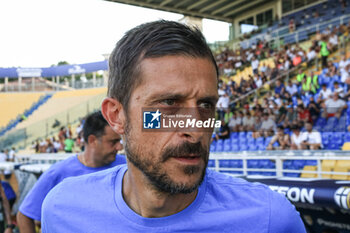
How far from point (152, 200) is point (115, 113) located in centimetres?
39

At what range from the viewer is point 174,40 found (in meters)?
1.24

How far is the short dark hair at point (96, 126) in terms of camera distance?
11.4 feet

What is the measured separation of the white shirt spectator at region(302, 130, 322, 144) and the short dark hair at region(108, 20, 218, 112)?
242 inches

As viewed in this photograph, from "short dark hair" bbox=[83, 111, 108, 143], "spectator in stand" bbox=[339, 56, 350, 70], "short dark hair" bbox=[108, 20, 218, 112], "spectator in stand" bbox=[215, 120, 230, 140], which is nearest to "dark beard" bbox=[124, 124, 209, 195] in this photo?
"short dark hair" bbox=[108, 20, 218, 112]

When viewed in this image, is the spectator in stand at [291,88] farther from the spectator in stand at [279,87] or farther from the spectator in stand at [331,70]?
the spectator in stand at [331,70]

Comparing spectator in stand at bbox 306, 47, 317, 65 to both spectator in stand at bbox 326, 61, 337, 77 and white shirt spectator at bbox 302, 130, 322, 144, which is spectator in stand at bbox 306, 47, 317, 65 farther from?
white shirt spectator at bbox 302, 130, 322, 144

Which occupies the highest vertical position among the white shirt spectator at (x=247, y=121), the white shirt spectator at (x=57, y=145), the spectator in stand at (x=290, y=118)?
the spectator in stand at (x=290, y=118)

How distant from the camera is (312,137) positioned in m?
6.86

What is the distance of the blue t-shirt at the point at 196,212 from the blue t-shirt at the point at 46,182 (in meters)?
1.36

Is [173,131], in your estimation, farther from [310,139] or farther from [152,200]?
[310,139]

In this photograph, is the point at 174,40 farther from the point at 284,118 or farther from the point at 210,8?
the point at 210,8

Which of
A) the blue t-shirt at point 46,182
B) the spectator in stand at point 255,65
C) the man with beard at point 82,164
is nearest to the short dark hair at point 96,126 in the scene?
the man with beard at point 82,164

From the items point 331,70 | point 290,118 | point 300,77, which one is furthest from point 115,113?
point 300,77

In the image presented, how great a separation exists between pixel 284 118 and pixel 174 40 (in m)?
7.48
